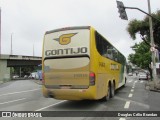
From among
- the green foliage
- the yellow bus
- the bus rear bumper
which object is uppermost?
the green foliage

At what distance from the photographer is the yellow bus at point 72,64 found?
1296 centimetres

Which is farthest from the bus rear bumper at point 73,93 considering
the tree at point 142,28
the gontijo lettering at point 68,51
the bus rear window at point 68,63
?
the tree at point 142,28

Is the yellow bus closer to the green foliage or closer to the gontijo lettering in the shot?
the gontijo lettering

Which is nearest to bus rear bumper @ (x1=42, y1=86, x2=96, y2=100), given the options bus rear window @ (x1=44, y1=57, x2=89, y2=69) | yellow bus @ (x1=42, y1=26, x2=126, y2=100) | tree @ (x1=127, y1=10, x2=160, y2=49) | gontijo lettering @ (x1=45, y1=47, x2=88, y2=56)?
yellow bus @ (x1=42, y1=26, x2=126, y2=100)

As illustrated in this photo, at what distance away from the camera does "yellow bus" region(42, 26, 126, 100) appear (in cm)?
1296

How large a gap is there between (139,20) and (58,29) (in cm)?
2134

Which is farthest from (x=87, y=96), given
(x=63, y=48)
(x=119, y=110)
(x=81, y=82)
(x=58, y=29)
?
(x=58, y=29)

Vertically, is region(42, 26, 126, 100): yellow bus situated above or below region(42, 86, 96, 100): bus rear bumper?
above

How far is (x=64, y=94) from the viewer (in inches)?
518

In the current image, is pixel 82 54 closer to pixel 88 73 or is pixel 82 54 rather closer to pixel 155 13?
pixel 88 73

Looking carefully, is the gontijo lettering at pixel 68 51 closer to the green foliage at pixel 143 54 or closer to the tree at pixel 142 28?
the tree at pixel 142 28

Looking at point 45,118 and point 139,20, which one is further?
point 139,20

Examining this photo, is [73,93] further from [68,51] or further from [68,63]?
[68,51]

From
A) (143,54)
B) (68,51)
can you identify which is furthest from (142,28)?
(143,54)
